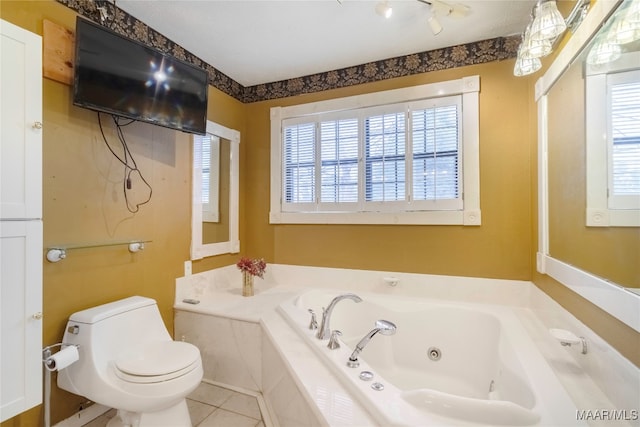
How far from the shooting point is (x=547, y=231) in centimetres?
185

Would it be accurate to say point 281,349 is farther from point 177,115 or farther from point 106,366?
point 177,115

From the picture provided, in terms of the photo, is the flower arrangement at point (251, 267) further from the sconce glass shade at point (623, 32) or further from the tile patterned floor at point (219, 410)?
the sconce glass shade at point (623, 32)

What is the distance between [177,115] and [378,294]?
2.10 metres

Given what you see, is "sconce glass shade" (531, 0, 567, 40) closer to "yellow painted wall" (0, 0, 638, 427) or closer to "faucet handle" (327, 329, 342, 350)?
"yellow painted wall" (0, 0, 638, 427)

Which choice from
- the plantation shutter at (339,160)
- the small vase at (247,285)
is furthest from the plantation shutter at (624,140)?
the small vase at (247,285)

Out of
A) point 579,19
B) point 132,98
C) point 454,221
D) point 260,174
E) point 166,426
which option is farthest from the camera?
point 260,174

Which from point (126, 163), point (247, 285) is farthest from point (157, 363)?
point (126, 163)

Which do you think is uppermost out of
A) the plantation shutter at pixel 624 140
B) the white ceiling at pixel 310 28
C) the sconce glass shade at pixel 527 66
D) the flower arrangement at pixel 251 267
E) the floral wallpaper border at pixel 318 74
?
the white ceiling at pixel 310 28

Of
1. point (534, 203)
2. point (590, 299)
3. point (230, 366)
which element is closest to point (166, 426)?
point (230, 366)

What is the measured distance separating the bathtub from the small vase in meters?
0.47

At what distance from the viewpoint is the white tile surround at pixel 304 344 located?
42.5 inches

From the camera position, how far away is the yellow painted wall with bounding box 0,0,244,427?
1546 mm

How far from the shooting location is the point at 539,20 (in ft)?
4.69

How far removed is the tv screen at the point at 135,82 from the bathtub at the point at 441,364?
1581 mm
